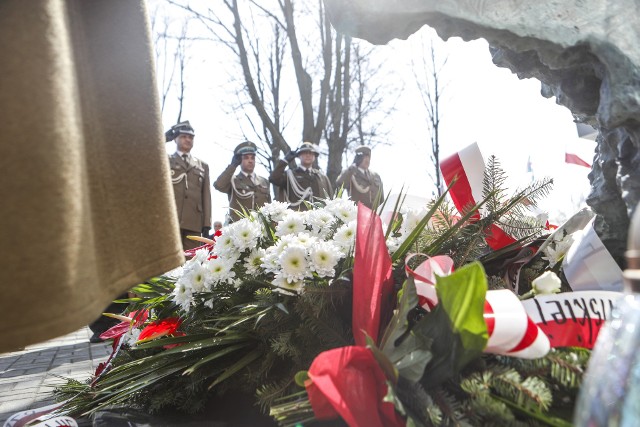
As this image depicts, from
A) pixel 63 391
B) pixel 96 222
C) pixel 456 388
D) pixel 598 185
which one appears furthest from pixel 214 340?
pixel 598 185

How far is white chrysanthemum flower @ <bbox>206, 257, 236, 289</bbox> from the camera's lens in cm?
169

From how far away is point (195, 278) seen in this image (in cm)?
175

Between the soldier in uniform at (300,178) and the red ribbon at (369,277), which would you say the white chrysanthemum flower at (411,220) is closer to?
the red ribbon at (369,277)

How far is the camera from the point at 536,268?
1.65 m

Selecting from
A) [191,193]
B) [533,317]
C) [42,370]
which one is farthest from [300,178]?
[533,317]

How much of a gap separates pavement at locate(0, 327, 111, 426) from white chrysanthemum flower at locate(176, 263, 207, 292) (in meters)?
0.95

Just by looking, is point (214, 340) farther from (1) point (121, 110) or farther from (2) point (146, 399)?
(1) point (121, 110)

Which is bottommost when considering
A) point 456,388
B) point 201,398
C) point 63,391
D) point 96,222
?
point 63,391

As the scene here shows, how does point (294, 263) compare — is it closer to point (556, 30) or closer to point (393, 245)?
point (393, 245)

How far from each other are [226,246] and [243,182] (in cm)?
670

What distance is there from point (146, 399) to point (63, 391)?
20.4 inches

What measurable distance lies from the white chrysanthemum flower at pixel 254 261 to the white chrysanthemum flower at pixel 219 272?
5 centimetres

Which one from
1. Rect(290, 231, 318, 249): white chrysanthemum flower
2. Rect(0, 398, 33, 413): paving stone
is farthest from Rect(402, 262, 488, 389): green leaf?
Rect(0, 398, 33, 413): paving stone

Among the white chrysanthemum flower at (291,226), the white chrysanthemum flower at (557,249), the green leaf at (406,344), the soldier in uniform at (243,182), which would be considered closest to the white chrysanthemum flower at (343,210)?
the white chrysanthemum flower at (291,226)
